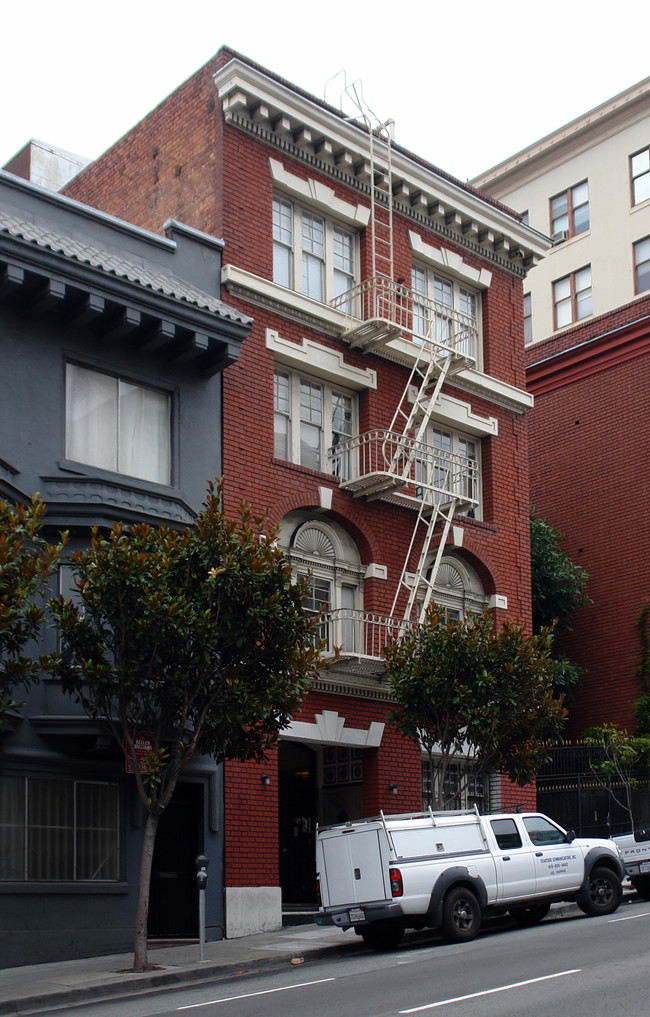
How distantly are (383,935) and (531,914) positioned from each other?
2914mm

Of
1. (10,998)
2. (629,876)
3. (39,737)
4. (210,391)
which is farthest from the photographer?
(210,391)

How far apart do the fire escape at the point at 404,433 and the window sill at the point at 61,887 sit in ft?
22.5

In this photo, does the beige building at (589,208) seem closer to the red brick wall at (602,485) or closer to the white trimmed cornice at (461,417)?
the red brick wall at (602,485)

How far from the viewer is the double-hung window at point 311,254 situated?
2470cm

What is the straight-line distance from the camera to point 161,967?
16.5m

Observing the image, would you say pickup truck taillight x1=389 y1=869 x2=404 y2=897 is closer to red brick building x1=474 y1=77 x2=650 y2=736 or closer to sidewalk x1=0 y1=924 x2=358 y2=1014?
sidewalk x1=0 y1=924 x2=358 y2=1014

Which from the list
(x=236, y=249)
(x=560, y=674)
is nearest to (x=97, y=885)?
(x=236, y=249)

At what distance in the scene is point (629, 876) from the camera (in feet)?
67.5

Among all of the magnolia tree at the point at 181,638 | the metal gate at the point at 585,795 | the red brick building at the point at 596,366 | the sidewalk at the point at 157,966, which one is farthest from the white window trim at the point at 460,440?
the sidewalk at the point at 157,966

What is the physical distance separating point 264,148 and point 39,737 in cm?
1233

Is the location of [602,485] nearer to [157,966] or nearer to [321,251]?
[321,251]

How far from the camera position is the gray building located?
1819 cm

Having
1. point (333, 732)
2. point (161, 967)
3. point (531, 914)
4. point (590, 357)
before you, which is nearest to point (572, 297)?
point (590, 357)

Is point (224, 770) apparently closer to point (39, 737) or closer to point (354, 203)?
point (39, 737)
